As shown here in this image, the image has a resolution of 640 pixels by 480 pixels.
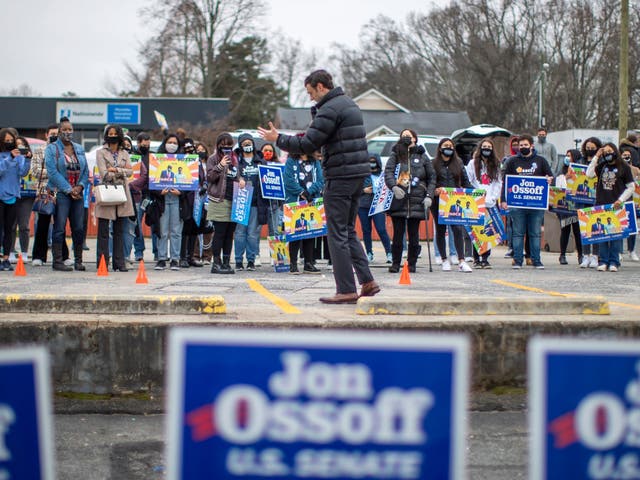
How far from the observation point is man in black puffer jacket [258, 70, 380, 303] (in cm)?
819

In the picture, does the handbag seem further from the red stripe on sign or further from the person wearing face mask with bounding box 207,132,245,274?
the red stripe on sign

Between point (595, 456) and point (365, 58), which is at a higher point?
point (365, 58)

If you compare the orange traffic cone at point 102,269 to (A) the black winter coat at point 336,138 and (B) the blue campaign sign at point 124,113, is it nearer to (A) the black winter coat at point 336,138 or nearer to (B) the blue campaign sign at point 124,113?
(A) the black winter coat at point 336,138

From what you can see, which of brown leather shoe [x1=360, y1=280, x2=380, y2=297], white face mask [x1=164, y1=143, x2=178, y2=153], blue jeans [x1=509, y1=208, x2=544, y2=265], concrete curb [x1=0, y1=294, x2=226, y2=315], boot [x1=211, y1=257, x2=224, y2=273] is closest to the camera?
concrete curb [x1=0, y1=294, x2=226, y2=315]

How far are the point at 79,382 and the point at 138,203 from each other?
7.54 m

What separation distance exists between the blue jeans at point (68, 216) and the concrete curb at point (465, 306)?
641 centimetres

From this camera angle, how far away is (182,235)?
14188mm

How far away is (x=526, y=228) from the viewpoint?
1442 centimetres

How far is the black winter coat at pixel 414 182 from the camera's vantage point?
507 inches

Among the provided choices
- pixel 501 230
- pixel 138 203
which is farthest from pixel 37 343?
pixel 501 230

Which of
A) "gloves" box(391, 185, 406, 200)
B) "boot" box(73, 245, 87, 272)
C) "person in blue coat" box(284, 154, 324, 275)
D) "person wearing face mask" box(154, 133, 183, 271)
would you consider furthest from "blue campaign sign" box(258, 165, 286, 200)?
"boot" box(73, 245, 87, 272)

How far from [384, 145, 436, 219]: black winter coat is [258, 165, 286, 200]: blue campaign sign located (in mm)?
1578

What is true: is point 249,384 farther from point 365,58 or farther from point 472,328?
point 365,58

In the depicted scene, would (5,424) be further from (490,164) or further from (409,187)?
(490,164)
